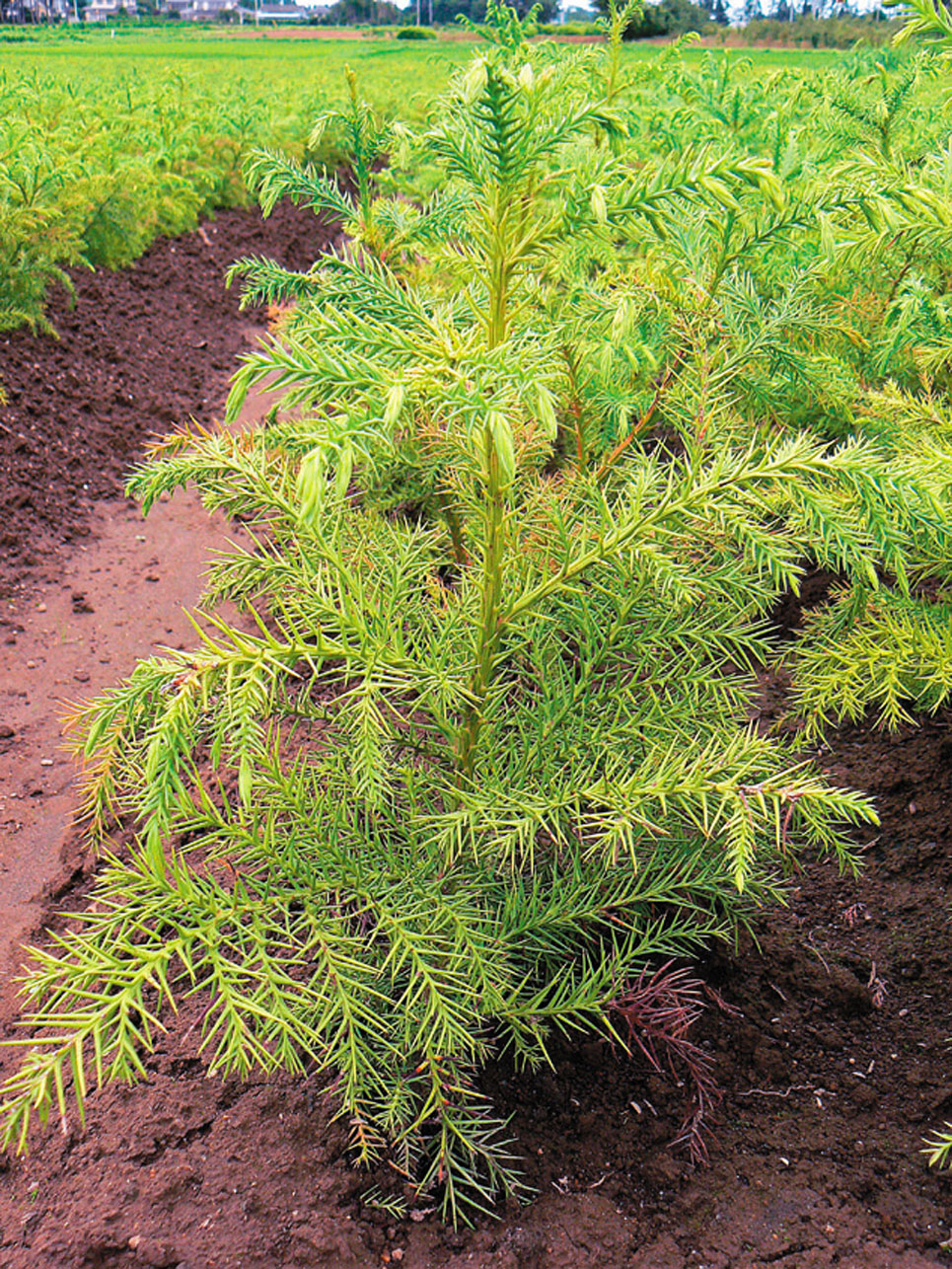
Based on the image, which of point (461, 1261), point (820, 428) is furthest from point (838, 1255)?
point (820, 428)

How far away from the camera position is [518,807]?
54.5 inches

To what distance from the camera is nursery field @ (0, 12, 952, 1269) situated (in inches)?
47.6

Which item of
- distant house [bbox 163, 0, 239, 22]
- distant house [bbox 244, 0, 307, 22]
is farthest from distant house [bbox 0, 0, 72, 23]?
distant house [bbox 163, 0, 239, 22]

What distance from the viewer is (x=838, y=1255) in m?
1.46

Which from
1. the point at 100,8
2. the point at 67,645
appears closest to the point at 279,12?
the point at 100,8

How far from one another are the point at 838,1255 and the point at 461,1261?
1.99 ft

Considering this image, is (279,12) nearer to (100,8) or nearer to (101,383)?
(100,8)

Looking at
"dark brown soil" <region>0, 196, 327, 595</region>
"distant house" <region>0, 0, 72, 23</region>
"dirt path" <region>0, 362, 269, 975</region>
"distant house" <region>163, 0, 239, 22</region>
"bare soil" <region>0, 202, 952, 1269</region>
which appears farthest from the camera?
"distant house" <region>163, 0, 239, 22</region>

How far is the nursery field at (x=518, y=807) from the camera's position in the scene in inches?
47.6

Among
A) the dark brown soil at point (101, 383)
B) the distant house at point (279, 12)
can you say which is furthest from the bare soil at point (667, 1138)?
the distant house at point (279, 12)

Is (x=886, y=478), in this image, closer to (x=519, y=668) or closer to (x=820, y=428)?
(x=519, y=668)

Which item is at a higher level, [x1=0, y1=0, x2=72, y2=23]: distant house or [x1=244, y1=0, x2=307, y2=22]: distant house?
[x1=244, y1=0, x2=307, y2=22]: distant house

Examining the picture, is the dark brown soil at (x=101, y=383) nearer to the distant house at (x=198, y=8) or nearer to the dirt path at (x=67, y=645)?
the dirt path at (x=67, y=645)

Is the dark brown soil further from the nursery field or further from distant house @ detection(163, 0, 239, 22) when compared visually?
distant house @ detection(163, 0, 239, 22)
